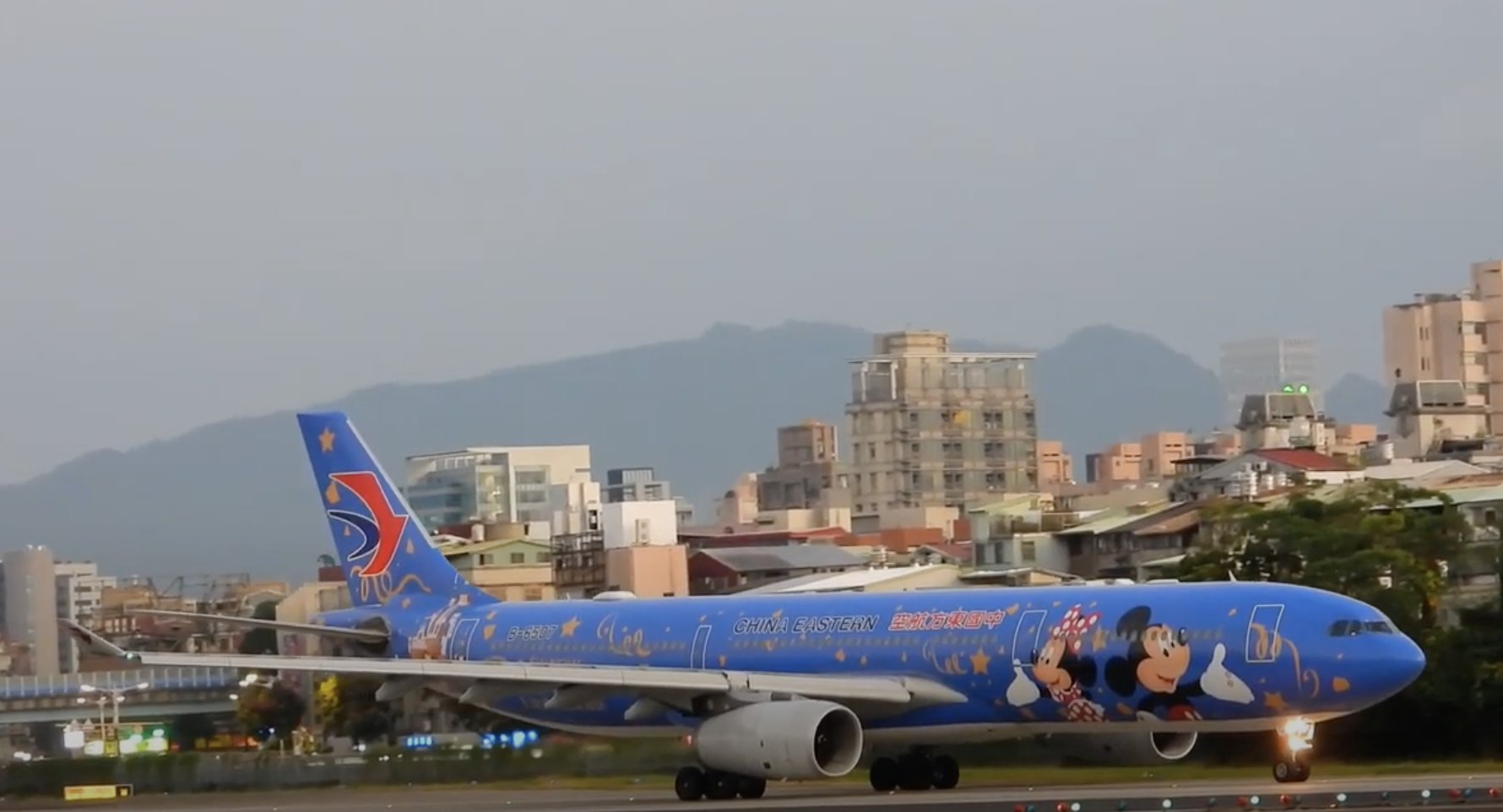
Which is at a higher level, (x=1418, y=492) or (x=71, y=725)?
(x=1418, y=492)

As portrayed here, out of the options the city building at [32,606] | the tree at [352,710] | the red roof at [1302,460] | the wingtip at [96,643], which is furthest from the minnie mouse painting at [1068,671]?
the city building at [32,606]

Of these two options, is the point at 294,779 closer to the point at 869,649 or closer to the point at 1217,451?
the point at 869,649

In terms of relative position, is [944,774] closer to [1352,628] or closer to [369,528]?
[1352,628]

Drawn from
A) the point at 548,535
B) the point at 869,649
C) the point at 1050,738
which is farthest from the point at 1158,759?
the point at 548,535

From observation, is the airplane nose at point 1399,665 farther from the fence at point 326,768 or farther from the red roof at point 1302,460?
the red roof at point 1302,460

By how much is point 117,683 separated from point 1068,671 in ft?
180

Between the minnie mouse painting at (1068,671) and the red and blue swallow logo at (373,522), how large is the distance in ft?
54.8

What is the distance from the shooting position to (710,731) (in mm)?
43969

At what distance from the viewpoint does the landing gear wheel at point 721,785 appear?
44.9 metres

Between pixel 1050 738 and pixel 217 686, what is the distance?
153 ft

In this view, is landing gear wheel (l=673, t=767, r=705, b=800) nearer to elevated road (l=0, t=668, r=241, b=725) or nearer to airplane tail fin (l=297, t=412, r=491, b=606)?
airplane tail fin (l=297, t=412, r=491, b=606)

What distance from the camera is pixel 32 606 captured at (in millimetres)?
164500

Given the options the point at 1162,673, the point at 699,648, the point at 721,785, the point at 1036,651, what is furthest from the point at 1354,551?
the point at 1162,673

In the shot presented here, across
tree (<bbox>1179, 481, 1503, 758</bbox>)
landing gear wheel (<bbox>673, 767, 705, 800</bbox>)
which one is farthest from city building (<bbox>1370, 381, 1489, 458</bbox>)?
landing gear wheel (<bbox>673, 767, 705, 800</bbox>)
